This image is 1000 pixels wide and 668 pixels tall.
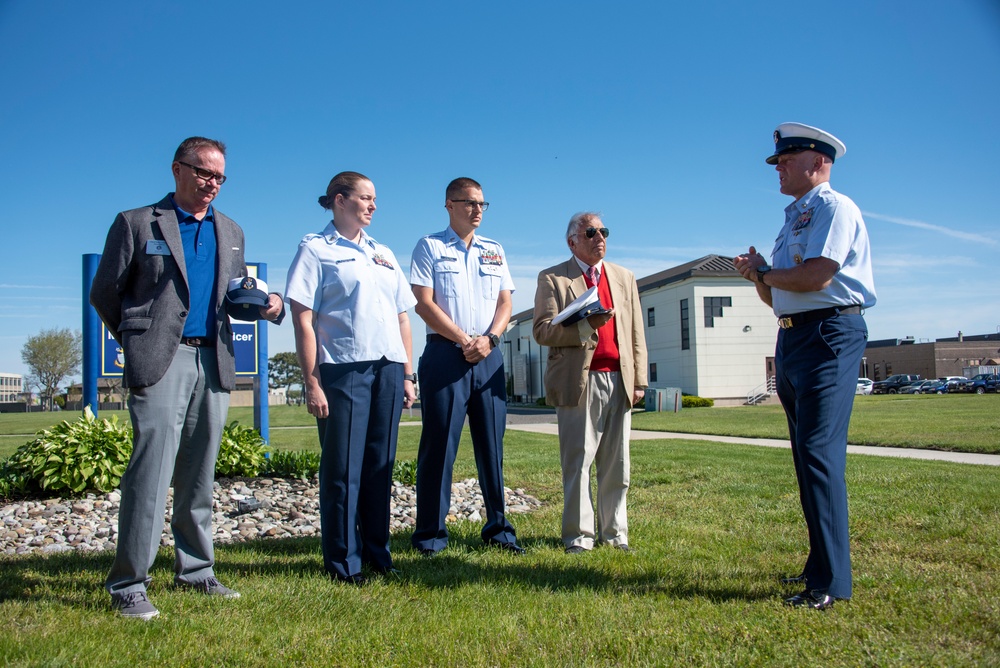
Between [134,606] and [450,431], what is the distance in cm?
199

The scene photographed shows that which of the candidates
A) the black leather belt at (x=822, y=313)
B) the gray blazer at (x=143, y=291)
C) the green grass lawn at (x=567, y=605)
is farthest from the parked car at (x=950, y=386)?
the gray blazer at (x=143, y=291)

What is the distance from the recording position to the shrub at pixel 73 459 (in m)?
6.89

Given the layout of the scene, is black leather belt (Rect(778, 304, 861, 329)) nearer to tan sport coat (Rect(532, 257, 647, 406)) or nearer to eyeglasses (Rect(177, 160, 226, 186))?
tan sport coat (Rect(532, 257, 647, 406))

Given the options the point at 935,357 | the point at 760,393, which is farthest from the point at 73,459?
the point at 935,357

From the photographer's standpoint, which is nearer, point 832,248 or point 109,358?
point 832,248

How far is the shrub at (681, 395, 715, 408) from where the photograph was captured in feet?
121

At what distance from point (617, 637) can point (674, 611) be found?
47cm

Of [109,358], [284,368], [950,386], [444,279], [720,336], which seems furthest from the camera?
[284,368]

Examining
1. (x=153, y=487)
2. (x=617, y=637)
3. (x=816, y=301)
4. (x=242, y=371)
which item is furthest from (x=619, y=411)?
(x=242, y=371)

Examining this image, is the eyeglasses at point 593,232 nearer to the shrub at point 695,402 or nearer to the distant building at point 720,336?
the shrub at point 695,402

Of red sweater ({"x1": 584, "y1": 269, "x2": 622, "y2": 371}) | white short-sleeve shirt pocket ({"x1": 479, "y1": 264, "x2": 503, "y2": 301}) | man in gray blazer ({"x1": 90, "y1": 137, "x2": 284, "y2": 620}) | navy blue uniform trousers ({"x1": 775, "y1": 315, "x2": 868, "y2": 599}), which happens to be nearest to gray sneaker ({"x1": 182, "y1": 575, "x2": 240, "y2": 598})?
man in gray blazer ({"x1": 90, "y1": 137, "x2": 284, "y2": 620})

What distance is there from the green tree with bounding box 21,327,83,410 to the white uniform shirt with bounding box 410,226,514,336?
74168 millimetres

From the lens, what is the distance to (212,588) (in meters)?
3.69

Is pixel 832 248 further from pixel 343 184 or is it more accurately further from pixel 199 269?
pixel 199 269
